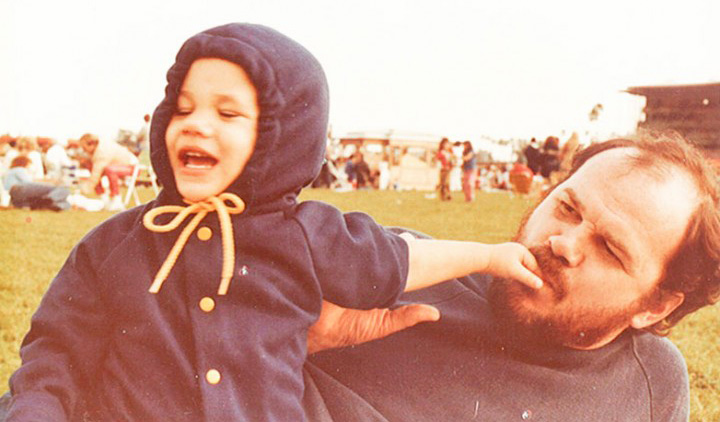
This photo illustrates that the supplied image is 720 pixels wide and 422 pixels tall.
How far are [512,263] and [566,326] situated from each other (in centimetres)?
29

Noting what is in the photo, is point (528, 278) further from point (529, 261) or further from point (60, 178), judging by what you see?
point (60, 178)

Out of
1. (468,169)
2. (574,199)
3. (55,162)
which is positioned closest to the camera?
(574,199)

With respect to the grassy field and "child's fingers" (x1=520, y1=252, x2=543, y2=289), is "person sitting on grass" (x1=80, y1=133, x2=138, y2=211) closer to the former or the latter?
the grassy field

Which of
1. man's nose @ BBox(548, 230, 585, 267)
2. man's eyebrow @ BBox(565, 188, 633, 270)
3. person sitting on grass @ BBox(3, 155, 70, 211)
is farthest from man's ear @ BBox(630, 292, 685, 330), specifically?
person sitting on grass @ BBox(3, 155, 70, 211)

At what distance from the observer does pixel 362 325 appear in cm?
164

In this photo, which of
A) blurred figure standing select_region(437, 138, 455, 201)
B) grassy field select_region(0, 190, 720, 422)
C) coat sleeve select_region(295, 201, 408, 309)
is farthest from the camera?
blurred figure standing select_region(437, 138, 455, 201)

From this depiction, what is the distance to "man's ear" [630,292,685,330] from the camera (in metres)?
1.85

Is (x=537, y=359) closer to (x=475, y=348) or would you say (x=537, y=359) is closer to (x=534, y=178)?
(x=475, y=348)

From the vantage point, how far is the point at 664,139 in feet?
6.31

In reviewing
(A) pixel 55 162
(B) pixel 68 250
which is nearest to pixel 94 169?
(A) pixel 55 162

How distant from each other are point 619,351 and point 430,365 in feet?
1.60

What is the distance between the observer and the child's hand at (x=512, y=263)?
1540 mm

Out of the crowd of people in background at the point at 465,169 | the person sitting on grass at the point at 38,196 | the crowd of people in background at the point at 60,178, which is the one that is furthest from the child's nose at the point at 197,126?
the person sitting on grass at the point at 38,196

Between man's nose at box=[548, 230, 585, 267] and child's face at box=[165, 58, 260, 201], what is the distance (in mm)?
723
